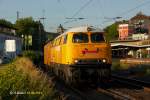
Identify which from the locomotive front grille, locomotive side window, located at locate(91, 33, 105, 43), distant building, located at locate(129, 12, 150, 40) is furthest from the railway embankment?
distant building, located at locate(129, 12, 150, 40)

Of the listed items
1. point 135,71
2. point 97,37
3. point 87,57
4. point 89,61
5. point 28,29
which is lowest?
point 135,71

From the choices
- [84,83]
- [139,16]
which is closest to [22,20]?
[139,16]

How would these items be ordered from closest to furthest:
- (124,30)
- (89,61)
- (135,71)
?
(89,61), (135,71), (124,30)

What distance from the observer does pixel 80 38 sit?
22859 mm

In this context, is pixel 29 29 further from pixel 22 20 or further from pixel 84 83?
pixel 84 83

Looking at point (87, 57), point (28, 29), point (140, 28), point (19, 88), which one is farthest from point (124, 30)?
point (19, 88)

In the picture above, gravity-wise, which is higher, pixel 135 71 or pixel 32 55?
pixel 32 55

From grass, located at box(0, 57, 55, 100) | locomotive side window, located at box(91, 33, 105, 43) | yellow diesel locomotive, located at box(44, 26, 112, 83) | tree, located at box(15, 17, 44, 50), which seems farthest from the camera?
tree, located at box(15, 17, 44, 50)

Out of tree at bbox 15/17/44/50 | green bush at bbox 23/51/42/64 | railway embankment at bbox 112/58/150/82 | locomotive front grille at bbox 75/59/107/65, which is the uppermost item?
tree at bbox 15/17/44/50

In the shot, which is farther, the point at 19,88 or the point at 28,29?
the point at 28,29

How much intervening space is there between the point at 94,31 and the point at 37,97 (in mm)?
11178

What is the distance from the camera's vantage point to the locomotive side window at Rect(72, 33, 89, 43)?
893 inches

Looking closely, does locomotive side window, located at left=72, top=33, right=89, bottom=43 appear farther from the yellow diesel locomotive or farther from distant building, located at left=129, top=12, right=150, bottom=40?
distant building, located at left=129, top=12, right=150, bottom=40

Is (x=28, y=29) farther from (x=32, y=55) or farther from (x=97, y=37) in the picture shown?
(x=97, y=37)
